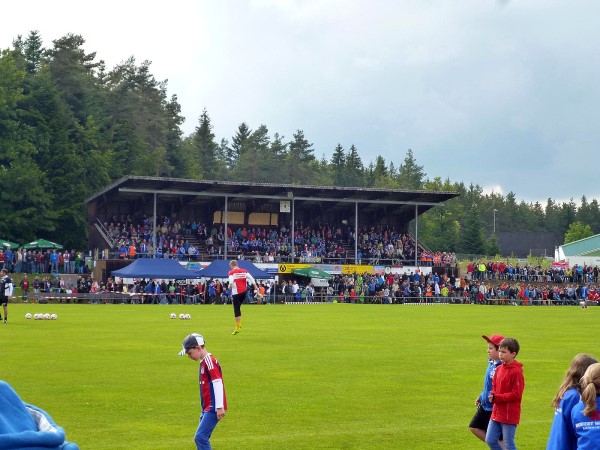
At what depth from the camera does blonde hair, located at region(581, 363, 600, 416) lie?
6523 millimetres

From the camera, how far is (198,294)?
64375 mm

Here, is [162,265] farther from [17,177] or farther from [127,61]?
[127,61]

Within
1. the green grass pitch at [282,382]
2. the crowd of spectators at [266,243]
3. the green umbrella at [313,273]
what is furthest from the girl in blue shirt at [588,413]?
the crowd of spectators at [266,243]

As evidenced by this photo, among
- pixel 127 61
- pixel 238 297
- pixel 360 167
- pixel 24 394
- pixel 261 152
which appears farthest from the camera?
pixel 360 167

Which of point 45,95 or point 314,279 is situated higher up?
point 45,95

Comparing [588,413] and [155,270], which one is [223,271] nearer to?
[155,270]

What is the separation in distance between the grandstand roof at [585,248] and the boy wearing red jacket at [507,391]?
104m

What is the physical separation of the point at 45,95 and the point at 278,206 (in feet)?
79.4

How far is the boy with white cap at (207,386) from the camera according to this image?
1034 cm

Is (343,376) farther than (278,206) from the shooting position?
No

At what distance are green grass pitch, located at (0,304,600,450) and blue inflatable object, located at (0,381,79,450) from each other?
367 inches

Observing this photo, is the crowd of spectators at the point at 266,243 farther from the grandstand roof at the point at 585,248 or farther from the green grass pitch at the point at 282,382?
the green grass pitch at the point at 282,382

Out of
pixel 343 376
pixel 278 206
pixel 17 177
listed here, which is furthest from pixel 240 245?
pixel 343 376

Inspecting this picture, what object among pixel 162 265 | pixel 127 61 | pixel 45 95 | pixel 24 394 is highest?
pixel 127 61
